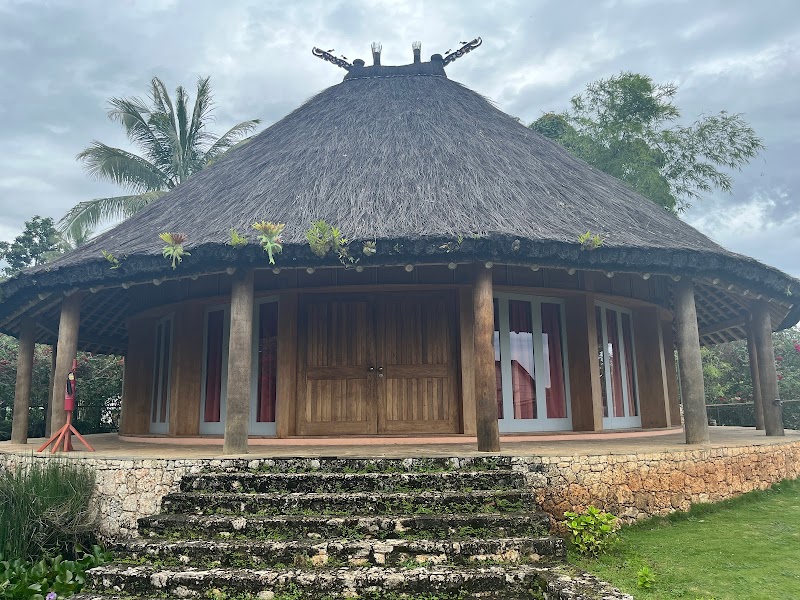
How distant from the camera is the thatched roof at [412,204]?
6855 millimetres

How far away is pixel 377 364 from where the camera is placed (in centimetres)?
856

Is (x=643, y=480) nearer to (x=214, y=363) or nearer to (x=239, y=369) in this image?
(x=239, y=369)

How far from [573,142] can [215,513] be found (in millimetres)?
19532

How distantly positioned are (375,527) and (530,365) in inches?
192

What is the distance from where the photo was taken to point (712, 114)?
20906mm

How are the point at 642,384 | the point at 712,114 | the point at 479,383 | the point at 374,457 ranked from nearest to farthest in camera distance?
the point at 374,457, the point at 479,383, the point at 642,384, the point at 712,114

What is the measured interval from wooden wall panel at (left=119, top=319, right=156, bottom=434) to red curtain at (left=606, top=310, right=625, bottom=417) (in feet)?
26.1

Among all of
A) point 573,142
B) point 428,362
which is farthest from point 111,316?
point 573,142

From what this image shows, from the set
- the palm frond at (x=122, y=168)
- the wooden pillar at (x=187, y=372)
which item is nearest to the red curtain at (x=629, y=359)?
the wooden pillar at (x=187, y=372)

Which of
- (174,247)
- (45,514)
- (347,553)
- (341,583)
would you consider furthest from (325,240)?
(45,514)

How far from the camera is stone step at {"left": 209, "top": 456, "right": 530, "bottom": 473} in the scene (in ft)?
18.8

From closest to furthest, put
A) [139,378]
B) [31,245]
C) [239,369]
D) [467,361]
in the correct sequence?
[239,369] → [467,361] → [139,378] → [31,245]

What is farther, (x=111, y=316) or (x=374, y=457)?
(x=111, y=316)

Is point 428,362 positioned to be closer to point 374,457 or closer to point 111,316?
point 374,457
